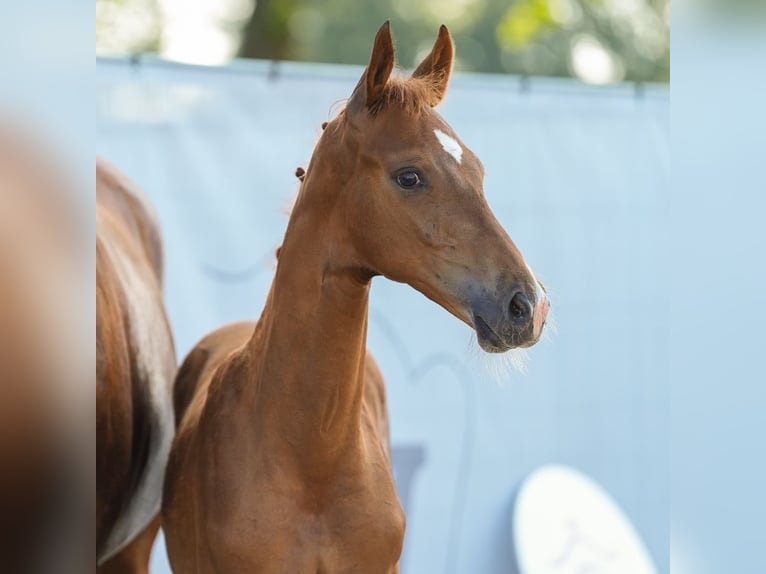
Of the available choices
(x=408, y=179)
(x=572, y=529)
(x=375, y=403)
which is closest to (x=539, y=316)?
(x=408, y=179)

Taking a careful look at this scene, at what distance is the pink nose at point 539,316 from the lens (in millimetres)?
1519

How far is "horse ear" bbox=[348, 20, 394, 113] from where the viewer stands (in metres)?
1.62

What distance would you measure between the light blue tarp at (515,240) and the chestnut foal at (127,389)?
647 millimetres

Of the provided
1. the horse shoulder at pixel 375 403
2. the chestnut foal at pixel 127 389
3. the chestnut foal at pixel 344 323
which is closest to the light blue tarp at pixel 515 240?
the chestnut foal at pixel 127 389

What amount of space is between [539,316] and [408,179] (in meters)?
0.32

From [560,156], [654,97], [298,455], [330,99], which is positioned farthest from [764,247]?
[654,97]

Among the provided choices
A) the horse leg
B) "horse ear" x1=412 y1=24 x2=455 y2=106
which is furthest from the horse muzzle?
the horse leg

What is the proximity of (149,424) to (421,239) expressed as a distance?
1126 mm

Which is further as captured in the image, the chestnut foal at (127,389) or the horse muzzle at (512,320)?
the chestnut foal at (127,389)

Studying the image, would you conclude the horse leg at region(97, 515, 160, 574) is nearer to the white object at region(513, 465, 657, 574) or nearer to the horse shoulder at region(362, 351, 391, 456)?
the horse shoulder at region(362, 351, 391, 456)

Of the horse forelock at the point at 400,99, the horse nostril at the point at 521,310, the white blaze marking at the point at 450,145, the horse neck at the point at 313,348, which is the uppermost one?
the horse forelock at the point at 400,99

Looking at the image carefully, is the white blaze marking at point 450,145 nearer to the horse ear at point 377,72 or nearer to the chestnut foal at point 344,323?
the chestnut foal at point 344,323

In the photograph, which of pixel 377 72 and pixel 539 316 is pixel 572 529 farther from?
pixel 377 72

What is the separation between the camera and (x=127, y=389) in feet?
7.55
